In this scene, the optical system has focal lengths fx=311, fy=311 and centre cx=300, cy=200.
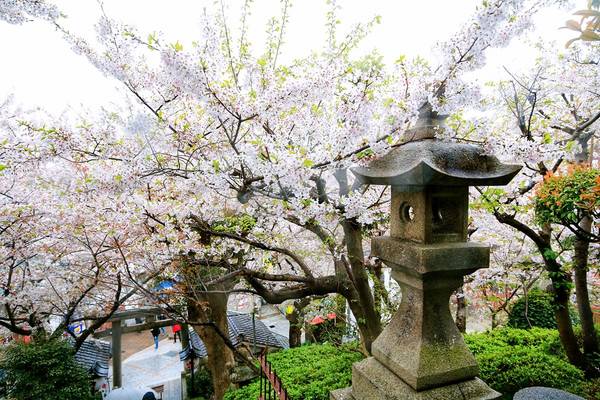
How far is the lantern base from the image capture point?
2.50 metres

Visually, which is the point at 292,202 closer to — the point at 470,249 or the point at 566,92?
the point at 470,249

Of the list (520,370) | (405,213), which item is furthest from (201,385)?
(405,213)

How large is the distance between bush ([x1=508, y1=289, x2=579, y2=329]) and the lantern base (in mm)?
8436

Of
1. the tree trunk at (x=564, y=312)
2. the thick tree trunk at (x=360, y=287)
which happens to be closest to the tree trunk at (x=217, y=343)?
the thick tree trunk at (x=360, y=287)

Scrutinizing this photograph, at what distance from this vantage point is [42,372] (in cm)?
613

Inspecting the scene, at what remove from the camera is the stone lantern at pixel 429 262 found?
2436mm

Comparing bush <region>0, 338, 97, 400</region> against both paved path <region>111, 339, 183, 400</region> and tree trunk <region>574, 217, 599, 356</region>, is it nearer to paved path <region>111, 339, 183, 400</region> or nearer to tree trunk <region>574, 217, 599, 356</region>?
paved path <region>111, 339, 183, 400</region>

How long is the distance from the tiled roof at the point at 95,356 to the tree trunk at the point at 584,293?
584 inches

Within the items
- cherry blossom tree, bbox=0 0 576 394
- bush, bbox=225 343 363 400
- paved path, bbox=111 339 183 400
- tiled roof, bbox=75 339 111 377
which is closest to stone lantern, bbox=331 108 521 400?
cherry blossom tree, bbox=0 0 576 394

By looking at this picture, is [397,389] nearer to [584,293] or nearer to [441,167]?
[441,167]

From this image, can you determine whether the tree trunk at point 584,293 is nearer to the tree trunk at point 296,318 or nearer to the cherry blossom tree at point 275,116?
the cherry blossom tree at point 275,116

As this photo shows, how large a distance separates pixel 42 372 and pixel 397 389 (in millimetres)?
7110

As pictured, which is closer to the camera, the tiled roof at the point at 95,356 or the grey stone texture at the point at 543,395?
the grey stone texture at the point at 543,395

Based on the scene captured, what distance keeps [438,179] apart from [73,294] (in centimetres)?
955
